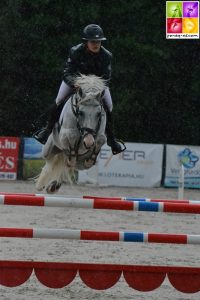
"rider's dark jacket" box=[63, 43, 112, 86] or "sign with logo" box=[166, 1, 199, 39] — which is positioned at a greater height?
"sign with logo" box=[166, 1, 199, 39]

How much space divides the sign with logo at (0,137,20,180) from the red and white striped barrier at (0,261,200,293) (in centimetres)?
1549

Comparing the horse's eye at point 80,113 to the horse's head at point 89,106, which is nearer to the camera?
the horse's head at point 89,106

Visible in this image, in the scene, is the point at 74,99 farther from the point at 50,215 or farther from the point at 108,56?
the point at 50,215

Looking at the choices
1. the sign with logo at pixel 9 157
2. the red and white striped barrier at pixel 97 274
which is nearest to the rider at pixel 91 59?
the red and white striped barrier at pixel 97 274

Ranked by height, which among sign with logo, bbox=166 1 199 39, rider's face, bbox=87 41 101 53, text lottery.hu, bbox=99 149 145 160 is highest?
sign with logo, bbox=166 1 199 39

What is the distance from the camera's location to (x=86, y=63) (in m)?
7.00

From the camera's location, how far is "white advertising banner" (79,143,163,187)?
20.8 metres

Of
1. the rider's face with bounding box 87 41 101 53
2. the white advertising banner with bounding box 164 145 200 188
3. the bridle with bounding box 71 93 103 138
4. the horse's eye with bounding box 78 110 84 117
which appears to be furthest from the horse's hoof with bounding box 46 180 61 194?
the white advertising banner with bounding box 164 145 200 188

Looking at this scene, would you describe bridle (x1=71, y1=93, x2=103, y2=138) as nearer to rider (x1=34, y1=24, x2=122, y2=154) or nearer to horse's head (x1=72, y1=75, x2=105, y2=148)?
horse's head (x1=72, y1=75, x2=105, y2=148)

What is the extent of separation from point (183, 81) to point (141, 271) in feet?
80.8

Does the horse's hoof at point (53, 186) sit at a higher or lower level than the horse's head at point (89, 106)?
lower

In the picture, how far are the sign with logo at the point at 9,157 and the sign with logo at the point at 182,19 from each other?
860 centimetres

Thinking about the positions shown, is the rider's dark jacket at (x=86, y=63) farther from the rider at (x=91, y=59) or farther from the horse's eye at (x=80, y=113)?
the horse's eye at (x=80, y=113)

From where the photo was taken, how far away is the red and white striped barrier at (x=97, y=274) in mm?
5691
